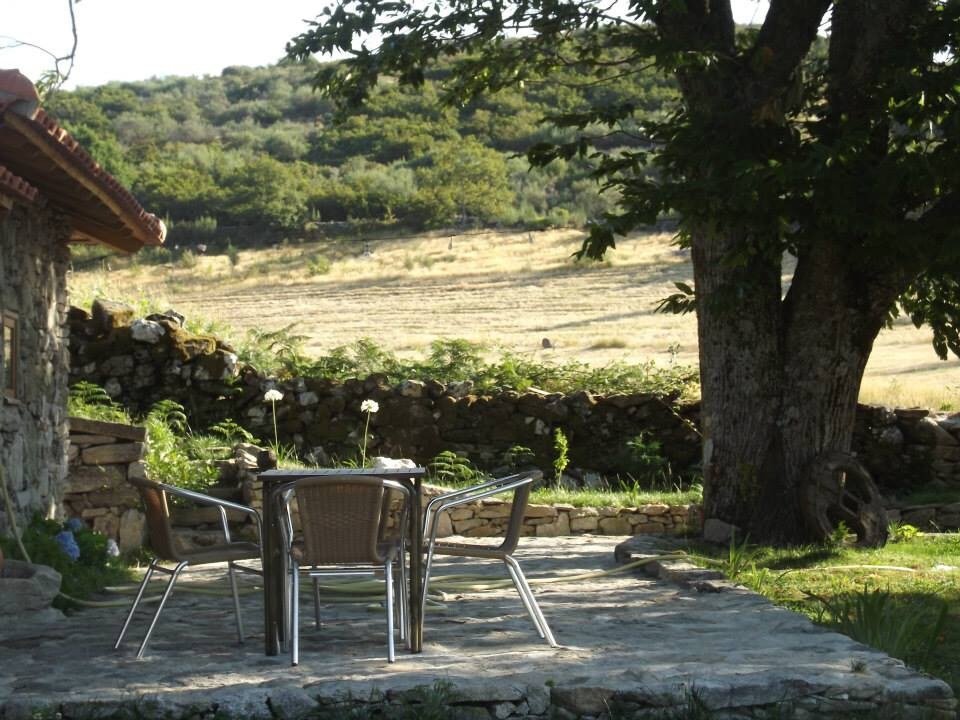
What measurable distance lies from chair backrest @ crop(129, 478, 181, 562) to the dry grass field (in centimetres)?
1206

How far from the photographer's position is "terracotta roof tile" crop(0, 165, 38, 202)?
252 inches

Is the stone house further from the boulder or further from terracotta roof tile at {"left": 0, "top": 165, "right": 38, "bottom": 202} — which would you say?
the boulder

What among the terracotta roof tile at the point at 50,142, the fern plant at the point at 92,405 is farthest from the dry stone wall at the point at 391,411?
the terracotta roof tile at the point at 50,142

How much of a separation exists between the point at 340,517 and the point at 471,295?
24.5 metres

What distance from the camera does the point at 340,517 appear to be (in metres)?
5.38

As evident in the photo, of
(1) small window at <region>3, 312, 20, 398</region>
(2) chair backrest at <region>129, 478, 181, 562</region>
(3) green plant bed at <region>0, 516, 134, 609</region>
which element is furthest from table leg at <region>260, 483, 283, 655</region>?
(1) small window at <region>3, 312, 20, 398</region>

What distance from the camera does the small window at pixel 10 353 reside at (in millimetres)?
8125

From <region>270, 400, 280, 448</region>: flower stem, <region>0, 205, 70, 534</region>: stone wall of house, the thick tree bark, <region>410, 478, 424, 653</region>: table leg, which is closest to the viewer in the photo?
<region>410, 478, 424, 653</region>: table leg

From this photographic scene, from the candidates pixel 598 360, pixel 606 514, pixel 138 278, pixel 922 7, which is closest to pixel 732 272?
pixel 922 7

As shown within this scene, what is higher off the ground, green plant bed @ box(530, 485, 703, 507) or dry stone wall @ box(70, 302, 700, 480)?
dry stone wall @ box(70, 302, 700, 480)

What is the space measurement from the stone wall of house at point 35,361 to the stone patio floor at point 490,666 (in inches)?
58.2

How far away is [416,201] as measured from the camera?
40094 mm

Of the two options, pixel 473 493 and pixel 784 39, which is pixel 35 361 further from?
pixel 784 39

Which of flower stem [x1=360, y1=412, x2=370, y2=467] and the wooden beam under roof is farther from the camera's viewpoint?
flower stem [x1=360, y1=412, x2=370, y2=467]
